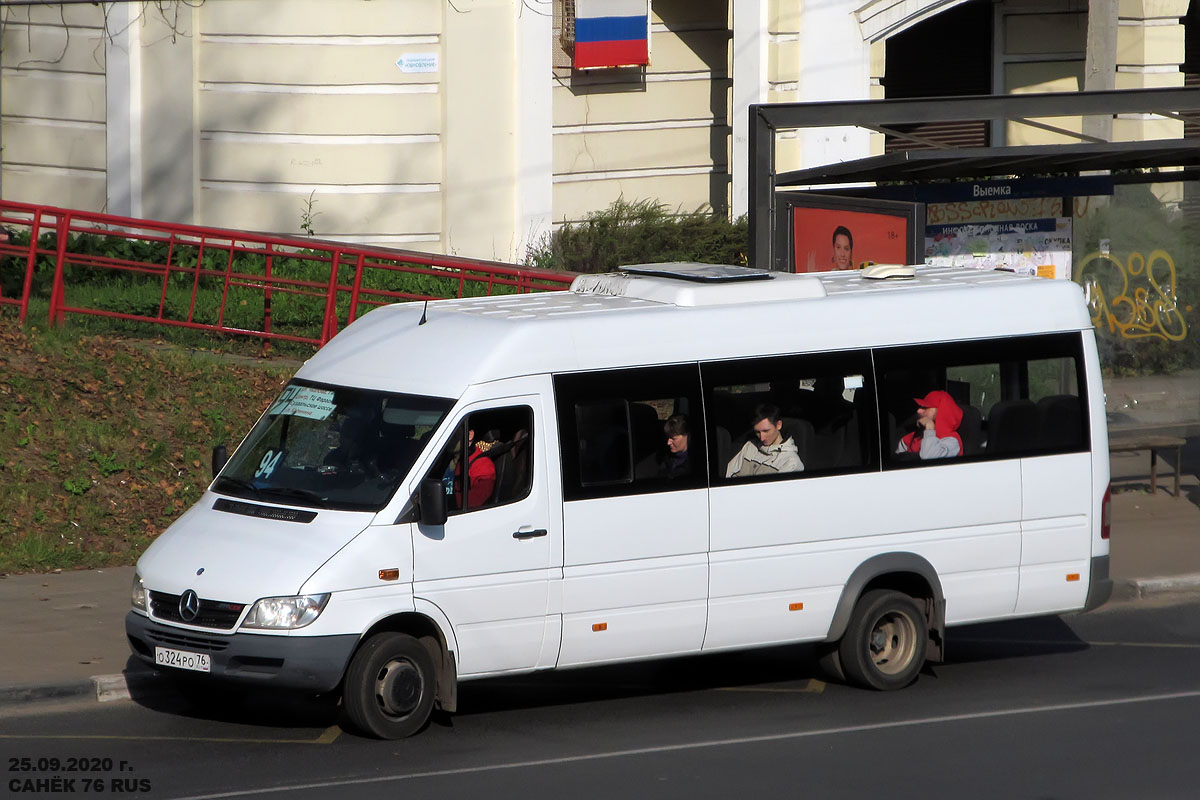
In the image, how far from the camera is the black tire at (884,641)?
9711 millimetres

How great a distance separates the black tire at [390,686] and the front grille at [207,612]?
2.09ft

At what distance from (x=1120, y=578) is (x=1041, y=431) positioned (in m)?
2.85

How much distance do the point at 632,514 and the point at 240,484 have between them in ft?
7.00

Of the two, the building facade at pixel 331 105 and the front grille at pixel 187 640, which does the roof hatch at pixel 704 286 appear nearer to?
the front grille at pixel 187 640

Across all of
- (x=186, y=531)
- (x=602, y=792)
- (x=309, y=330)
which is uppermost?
(x=309, y=330)

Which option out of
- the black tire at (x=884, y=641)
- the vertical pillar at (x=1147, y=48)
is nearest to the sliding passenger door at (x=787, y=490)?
the black tire at (x=884, y=641)

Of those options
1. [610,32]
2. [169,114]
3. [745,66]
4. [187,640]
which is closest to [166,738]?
[187,640]

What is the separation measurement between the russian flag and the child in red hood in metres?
15.2

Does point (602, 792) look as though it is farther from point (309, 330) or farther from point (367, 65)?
point (367, 65)

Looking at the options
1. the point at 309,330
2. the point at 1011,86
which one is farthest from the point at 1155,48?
the point at 309,330

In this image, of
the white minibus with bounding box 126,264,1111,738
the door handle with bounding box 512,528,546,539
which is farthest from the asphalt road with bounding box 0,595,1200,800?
the door handle with bounding box 512,528,546,539

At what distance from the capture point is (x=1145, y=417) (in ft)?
51.3

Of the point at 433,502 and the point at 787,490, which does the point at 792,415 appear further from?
the point at 433,502

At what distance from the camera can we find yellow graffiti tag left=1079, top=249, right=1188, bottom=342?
1535 cm
